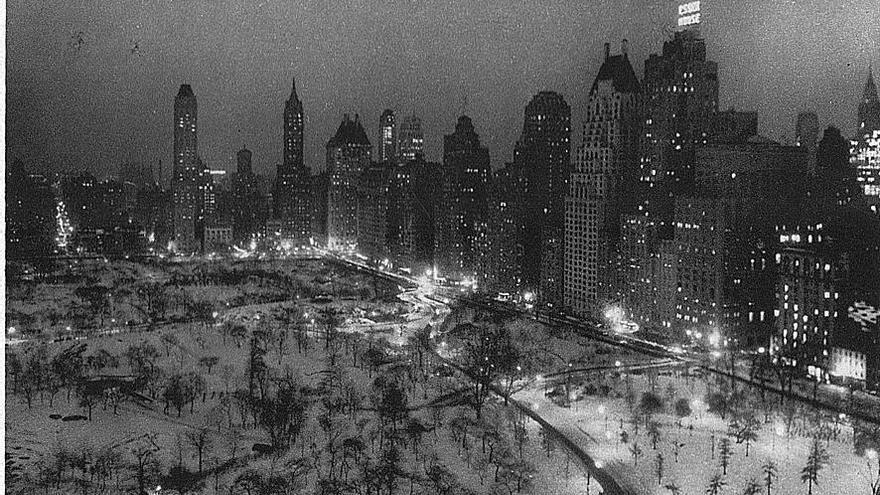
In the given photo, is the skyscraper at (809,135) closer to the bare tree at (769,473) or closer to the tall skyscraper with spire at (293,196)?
the bare tree at (769,473)

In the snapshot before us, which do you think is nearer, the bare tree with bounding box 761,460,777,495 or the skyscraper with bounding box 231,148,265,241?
the bare tree with bounding box 761,460,777,495

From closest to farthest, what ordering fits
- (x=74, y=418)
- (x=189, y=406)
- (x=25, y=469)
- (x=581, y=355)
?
1. (x=25, y=469)
2. (x=74, y=418)
3. (x=189, y=406)
4. (x=581, y=355)

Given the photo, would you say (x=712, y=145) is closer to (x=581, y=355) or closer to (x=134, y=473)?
(x=581, y=355)

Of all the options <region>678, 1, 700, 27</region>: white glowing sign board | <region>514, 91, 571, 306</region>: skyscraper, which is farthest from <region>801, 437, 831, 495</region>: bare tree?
<region>678, 1, 700, 27</region>: white glowing sign board

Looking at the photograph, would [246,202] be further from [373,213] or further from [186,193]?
[373,213]

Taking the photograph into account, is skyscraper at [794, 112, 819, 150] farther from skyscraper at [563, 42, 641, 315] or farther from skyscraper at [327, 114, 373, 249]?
skyscraper at [327, 114, 373, 249]

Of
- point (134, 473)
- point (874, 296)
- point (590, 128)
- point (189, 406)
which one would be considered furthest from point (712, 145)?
point (134, 473)
